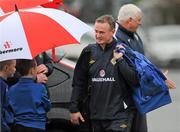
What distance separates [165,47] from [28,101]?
25.9 metres

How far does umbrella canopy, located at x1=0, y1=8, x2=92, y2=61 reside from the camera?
6.71 meters

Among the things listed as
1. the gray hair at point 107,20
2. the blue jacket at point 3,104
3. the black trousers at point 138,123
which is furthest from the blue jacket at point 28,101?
the black trousers at point 138,123

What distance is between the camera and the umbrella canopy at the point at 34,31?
6.71 meters

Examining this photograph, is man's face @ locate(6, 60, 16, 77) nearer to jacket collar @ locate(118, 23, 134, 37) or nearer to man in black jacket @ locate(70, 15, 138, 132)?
man in black jacket @ locate(70, 15, 138, 132)

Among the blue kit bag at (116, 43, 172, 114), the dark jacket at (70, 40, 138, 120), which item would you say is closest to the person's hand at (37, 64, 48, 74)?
the dark jacket at (70, 40, 138, 120)

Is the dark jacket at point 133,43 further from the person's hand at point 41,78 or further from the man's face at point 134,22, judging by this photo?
the person's hand at point 41,78

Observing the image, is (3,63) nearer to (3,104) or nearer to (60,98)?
(3,104)

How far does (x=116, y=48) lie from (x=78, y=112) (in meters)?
0.73

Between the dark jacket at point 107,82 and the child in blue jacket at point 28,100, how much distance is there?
0.43m

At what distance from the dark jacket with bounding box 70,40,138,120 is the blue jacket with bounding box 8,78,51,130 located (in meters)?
0.43

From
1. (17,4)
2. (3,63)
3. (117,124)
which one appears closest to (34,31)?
(3,63)

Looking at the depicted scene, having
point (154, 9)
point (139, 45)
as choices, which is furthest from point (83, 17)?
point (139, 45)

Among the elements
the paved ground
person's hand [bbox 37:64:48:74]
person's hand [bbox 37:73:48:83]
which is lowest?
the paved ground

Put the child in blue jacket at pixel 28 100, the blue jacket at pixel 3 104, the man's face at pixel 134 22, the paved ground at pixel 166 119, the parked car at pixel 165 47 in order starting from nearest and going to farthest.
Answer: the blue jacket at pixel 3 104 < the child in blue jacket at pixel 28 100 < the man's face at pixel 134 22 < the paved ground at pixel 166 119 < the parked car at pixel 165 47
